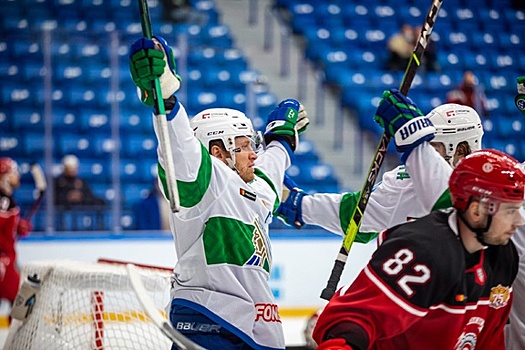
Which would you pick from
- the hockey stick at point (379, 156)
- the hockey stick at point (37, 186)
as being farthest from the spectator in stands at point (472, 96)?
the hockey stick at point (379, 156)

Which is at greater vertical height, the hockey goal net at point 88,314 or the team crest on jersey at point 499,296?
the team crest on jersey at point 499,296

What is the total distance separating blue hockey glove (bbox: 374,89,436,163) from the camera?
8.88ft

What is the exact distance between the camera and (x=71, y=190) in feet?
23.8

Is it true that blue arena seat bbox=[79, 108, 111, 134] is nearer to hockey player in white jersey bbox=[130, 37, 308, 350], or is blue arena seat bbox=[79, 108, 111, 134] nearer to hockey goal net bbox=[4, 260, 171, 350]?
hockey goal net bbox=[4, 260, 171, 350]

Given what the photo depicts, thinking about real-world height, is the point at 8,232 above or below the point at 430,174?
below

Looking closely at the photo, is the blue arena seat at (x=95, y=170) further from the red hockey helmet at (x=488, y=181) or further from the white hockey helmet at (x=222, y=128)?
the red hockey helmet at (x=488, y=181)

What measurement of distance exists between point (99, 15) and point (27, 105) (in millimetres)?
2237

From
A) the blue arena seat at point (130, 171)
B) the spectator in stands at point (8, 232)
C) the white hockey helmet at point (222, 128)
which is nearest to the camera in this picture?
the white hockey helmet at point (222, 128)

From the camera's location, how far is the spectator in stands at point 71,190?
7.21 meters

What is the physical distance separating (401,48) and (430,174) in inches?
272

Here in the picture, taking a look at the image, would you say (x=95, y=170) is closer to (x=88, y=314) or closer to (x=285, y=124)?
(x=88, y=314)

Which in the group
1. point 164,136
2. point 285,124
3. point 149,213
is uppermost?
point 164,136

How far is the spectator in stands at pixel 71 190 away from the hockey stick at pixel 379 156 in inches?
176

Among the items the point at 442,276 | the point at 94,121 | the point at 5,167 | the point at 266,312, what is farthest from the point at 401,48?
the point at 442,276
